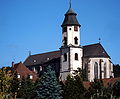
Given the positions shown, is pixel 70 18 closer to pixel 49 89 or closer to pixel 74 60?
pixel 74 60

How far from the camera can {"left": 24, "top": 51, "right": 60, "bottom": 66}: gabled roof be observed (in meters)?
87.1

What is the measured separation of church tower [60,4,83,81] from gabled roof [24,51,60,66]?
11009 mm

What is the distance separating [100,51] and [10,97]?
5834 centimetres

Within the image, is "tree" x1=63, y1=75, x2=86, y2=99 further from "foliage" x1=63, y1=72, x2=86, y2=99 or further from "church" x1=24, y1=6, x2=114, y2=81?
"church" x1=24, y1=6, x2=114, y2=81

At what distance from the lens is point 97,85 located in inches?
1758

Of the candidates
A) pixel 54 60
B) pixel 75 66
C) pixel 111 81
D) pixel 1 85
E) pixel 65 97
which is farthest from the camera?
pixel 54 60

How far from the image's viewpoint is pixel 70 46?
7250 centimetres

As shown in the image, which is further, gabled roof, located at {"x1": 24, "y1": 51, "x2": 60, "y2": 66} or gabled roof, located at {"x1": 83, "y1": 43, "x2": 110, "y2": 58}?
gabled roof, located at {"x1": 24, "y1": 51, "x2": 60, "y2": 66}

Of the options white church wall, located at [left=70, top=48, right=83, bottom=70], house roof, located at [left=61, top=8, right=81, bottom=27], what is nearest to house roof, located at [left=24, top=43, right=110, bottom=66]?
white church wall, located at [left=70, top=48, right=83, bottom=70]

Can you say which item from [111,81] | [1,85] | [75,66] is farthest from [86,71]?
[1,85]

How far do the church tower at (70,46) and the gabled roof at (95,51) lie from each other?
177 cm

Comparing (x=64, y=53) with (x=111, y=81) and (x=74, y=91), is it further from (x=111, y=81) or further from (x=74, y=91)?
(x=74, y=91)

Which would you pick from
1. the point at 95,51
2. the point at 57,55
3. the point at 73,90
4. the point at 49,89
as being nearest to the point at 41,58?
the point at 57,55

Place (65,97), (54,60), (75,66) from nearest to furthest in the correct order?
(65,97) → (75,66) → (54,60)
